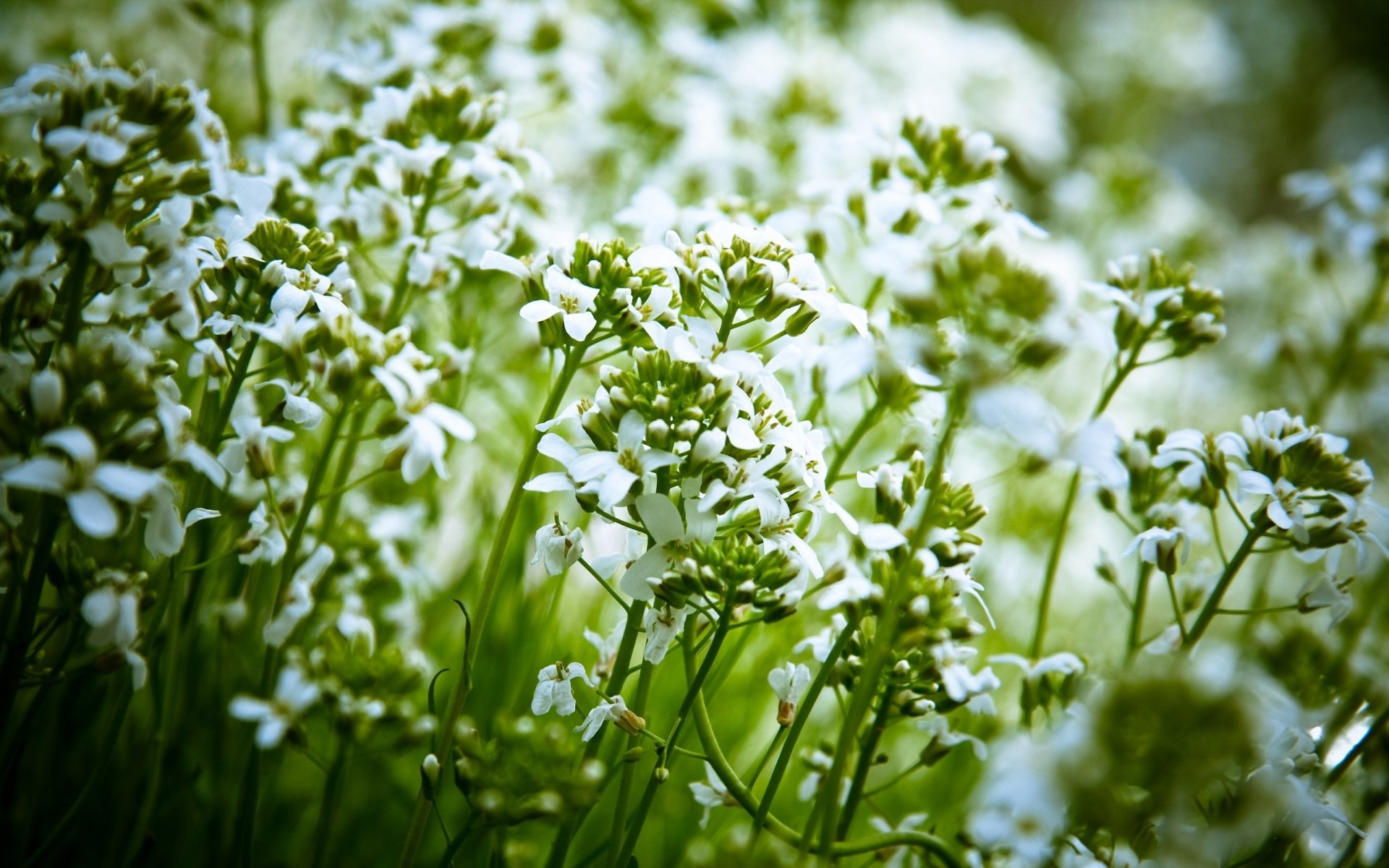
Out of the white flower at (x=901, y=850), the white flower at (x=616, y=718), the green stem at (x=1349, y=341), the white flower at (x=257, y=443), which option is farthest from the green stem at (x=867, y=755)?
the green stem at (x=1349, y=341)

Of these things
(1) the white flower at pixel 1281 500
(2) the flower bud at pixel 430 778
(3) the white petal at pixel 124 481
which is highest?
(1) the white flower at pixel 1281 500

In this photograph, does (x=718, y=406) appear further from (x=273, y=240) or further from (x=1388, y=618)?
(x=1388, y=618)

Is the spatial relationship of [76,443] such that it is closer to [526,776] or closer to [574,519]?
[526,776]

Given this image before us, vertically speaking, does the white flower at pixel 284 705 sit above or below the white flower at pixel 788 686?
below

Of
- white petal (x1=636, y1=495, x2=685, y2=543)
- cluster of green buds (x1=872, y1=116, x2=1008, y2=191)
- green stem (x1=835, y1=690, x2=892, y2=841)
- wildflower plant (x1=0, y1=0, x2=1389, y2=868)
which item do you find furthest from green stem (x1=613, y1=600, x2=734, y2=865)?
cluster of green buds (x1=872, y1=116, x2=1008, y2=191)

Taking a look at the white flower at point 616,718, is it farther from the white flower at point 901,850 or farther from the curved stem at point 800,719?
the white flower at point 901,850

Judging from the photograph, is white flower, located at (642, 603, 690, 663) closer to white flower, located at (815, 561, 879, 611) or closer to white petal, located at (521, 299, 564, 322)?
white flower, located at (815, 561, 879, 611)

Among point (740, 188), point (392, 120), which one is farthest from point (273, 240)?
point (740, 188)
